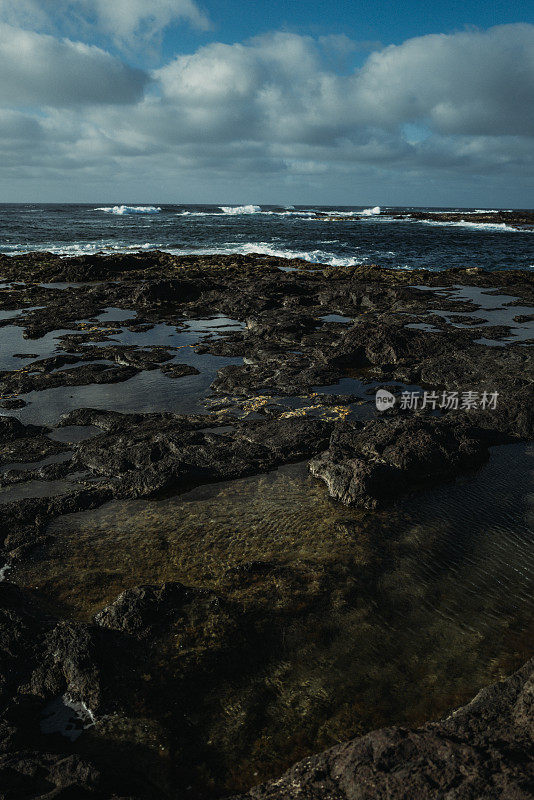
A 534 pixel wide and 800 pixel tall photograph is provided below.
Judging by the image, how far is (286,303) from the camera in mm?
19562

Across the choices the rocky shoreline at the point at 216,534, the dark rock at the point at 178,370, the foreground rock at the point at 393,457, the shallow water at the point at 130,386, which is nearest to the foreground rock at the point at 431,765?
the rocky shoreline at the point at 216,534

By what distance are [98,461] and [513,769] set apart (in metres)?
6.15

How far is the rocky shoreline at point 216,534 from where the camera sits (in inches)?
111

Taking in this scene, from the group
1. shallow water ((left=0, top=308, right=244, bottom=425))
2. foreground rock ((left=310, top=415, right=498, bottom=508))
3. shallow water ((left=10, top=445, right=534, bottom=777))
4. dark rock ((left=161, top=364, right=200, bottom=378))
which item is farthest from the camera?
dark rock ((left=161, top=364, right=200, bottom=378))

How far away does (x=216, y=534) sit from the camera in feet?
18.4

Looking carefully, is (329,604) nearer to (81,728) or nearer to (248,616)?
(248,616)

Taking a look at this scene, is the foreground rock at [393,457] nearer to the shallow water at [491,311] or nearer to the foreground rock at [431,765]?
the foreground rock at [431,765]

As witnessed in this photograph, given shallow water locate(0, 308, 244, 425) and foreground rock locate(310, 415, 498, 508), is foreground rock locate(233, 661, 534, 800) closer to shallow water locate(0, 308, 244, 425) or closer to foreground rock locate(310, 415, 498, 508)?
foreground rock locate(310, 415, 498, 508)

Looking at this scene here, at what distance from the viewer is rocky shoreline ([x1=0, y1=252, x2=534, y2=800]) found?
282 cm

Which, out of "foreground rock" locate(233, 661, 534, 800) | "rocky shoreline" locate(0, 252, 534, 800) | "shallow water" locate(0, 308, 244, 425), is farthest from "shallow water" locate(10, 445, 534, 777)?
"shallow water" locate(0, 308, 244, 425)

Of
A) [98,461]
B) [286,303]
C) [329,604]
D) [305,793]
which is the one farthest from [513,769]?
[286,303]

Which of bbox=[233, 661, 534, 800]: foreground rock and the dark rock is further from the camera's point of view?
the dark rock

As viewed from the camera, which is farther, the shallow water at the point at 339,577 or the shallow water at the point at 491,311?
the shallow water at the point at 491,311

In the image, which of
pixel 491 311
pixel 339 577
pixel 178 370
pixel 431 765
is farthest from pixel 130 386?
pixel 491 311
